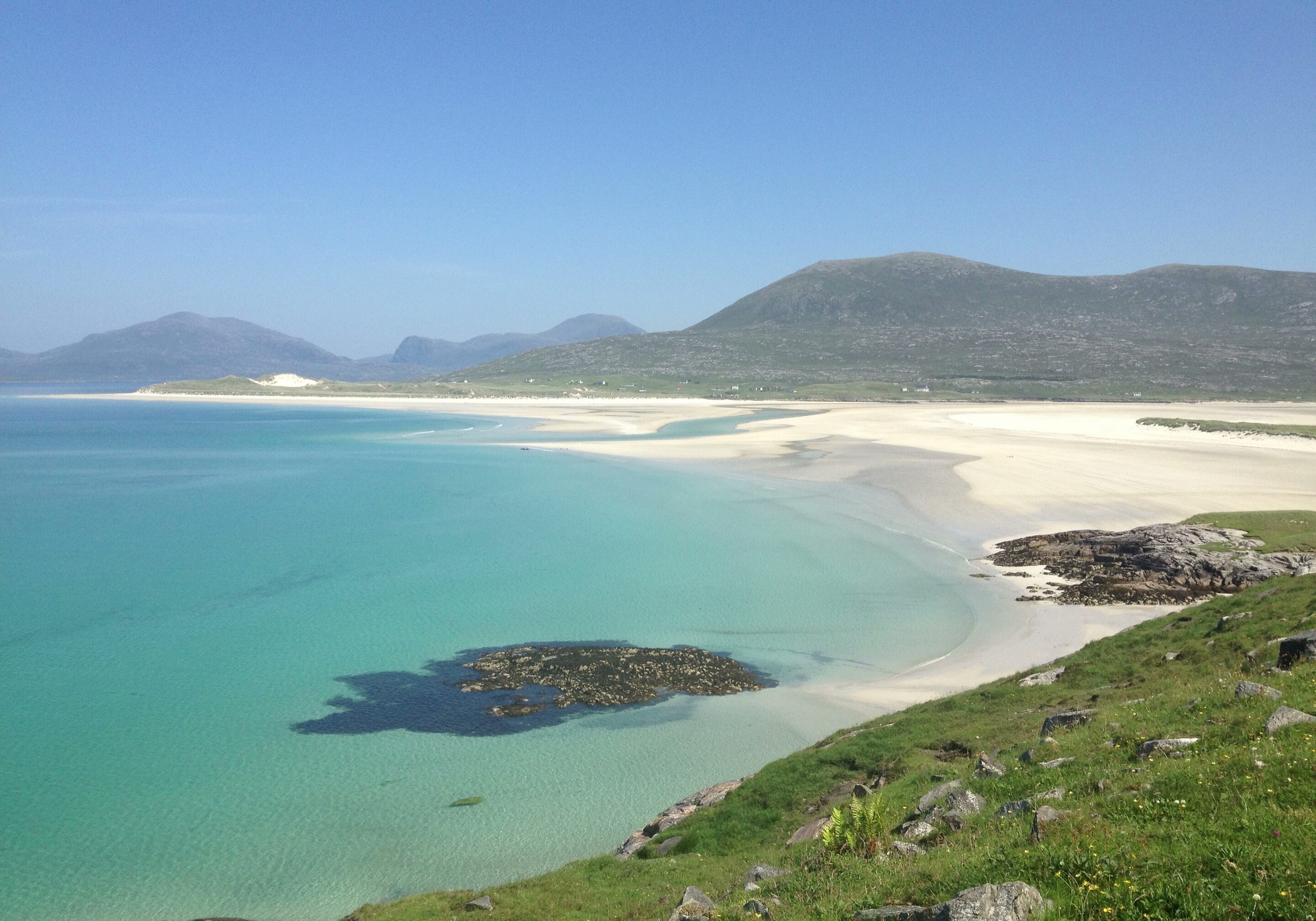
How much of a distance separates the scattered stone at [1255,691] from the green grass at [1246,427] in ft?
265

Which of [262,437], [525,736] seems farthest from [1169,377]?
[525,736]

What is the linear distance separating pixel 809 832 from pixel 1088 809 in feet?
16.5

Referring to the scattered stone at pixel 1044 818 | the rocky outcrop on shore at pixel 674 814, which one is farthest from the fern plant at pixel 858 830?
the rocky outcrop on shore at pixel 674 814

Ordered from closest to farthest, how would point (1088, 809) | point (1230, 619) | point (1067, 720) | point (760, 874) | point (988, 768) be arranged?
point (1088, 809)
point (760, 874)
point (988, 768)
point (1067, 720)
point (1230, 619)

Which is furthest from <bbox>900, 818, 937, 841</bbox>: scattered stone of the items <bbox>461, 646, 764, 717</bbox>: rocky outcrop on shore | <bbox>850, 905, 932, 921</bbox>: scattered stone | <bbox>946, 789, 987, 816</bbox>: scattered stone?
<bbox>461, 646, 764, 717</bbox>: rocky outcrop on shore

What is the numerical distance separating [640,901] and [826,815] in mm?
3830

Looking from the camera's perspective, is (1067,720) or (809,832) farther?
(1067,720)

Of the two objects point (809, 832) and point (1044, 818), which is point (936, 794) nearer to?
point (809, 832)

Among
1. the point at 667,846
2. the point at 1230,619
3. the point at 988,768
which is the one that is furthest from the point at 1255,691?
the point at 667,846

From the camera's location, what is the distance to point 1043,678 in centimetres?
1856

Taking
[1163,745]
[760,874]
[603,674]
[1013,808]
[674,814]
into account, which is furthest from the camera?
[603,674]

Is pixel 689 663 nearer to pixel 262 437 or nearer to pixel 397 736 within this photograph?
pixel 397 736

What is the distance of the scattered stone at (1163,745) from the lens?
10148 mm

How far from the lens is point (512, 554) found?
41.4 metres
